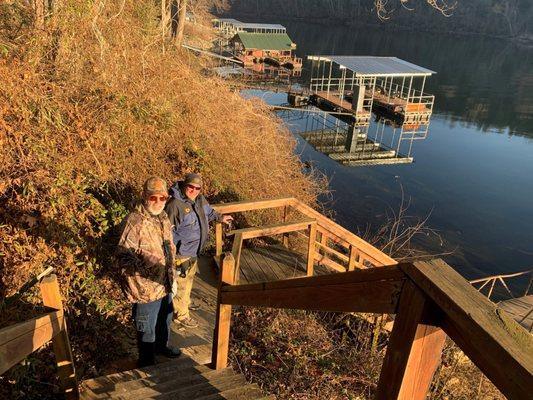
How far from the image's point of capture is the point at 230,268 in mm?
2982

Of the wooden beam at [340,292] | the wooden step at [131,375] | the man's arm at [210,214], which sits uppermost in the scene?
the wooden beam at [340,292]

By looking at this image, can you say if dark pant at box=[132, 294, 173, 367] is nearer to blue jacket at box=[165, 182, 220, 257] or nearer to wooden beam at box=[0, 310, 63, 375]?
blue jacket at box=[165, 182, 220, 257]

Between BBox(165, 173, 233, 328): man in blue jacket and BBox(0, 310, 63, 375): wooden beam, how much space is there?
1724 millimetres

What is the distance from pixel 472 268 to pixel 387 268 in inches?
561

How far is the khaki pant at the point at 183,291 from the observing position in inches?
179

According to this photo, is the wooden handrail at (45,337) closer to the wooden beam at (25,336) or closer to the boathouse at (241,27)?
the wooden beam at (25,336)

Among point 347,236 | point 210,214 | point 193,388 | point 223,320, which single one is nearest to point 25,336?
point 193,388

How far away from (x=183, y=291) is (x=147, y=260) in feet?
4.74

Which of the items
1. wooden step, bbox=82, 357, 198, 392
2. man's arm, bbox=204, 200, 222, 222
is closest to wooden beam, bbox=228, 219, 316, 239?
man's arm, bbox=204, 200, 222, 222

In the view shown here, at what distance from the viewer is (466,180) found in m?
20.4

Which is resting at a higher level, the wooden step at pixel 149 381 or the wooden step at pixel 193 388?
the wooden step at pixel 193 388

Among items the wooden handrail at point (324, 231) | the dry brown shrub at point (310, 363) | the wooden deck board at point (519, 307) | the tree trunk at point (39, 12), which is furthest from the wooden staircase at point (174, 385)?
the wooden deck board at point (519, 307)

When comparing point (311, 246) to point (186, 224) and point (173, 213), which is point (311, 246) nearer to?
point (186, 224)

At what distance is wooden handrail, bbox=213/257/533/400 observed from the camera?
1.04 m
